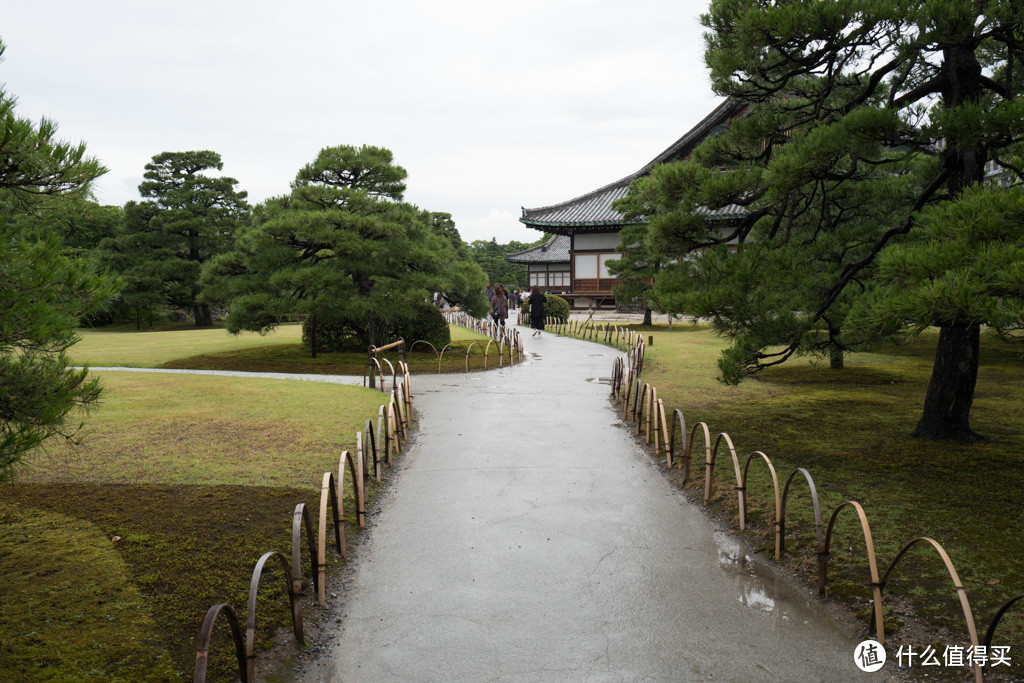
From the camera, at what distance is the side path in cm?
326

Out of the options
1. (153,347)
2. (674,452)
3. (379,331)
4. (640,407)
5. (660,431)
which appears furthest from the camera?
Answer: (153,347)

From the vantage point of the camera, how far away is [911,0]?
19.0 ft

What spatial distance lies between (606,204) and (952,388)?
23392 millimetres

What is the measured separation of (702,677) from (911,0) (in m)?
5.89

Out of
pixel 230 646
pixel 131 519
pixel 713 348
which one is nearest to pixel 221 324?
pixel 713 348

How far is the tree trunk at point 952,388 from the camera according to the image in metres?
6.98

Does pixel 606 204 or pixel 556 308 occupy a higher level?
pixel 606 204

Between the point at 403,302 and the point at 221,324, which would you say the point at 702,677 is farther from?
the point at 221,324

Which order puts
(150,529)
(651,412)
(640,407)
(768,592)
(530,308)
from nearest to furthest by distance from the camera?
(768,592) → (150,529) → (651,412) → (640,407) → (530,308)

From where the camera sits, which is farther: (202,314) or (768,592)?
(202,314)

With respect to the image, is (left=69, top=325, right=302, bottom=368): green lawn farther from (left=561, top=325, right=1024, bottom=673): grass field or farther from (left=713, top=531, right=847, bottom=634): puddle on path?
(left=713, top=531, right=847, bottom=634): puddle on path

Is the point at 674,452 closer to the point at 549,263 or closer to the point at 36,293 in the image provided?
the point at 36,293

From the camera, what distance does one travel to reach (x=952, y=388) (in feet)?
23.3

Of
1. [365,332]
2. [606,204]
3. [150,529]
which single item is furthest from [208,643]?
[606,204]
